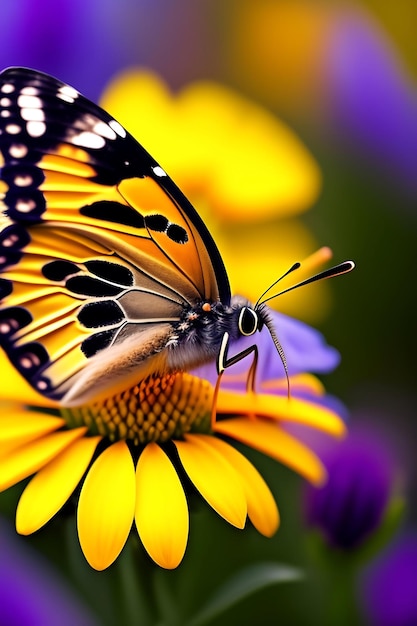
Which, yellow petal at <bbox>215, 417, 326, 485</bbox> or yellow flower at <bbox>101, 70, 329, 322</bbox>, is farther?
yellow flower at <bbox>101, 70, 329, 322</bbox>

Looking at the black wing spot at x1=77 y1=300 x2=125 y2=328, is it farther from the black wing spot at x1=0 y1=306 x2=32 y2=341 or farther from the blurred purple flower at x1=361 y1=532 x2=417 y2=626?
the blurred purple flower at x1=361 y1=532 x2=417 y2=626

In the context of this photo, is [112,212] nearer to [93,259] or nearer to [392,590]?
[93,259]

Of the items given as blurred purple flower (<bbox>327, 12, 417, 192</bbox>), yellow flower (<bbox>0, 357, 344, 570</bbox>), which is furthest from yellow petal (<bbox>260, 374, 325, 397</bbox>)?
blurred purple flower (<bbox>327, 12, 417, 192</bbox>)

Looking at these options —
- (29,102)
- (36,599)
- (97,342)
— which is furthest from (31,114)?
(36,599)

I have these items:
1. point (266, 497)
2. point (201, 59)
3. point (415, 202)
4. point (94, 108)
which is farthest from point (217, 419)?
point (201, 59)

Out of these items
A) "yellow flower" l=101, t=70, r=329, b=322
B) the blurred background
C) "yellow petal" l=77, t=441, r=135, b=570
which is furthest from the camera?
"yellow flower" l=101, t=70, r=329, b=322

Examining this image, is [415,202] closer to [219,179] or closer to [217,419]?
[219,179]

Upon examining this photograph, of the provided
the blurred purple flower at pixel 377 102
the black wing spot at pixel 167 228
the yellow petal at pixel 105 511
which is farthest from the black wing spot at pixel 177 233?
the blurred purple flower at pixel 377 102
